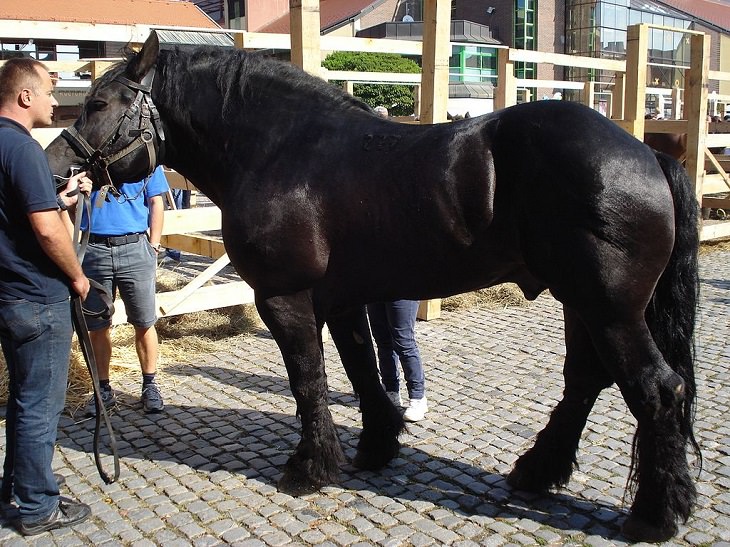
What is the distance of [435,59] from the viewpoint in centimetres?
623

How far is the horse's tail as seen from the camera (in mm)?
2902

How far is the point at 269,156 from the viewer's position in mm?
3178

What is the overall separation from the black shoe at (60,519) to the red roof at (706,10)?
200 ft

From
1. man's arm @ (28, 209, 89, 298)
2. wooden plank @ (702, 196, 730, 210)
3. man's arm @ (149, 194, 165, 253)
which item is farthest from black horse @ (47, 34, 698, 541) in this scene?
wooden plank @ (702, 196, 730, 210)


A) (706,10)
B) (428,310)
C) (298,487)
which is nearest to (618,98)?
(428,310)

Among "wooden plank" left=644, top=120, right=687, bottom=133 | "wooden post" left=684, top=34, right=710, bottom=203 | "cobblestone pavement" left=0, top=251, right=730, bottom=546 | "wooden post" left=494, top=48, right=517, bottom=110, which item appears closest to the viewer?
"cobblestone pavement" left=0, top=251, right=730, bottom=546

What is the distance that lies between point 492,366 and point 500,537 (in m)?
2.42

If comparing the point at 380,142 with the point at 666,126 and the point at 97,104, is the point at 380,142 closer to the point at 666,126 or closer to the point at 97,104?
the point at 97,104

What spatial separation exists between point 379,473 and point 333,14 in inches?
1934

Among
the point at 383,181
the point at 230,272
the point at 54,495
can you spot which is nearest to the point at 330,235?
the point at 383,181

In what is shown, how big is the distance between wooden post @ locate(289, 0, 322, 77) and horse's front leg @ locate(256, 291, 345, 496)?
9.58 ft

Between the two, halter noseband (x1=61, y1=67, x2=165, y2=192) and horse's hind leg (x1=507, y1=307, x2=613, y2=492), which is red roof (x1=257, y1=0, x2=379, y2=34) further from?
horse's hind leg (x1=507, y1=307, x2=613, y2=492)

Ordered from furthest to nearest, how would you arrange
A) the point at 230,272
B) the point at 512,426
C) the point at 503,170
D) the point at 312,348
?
the point at 230,272, the point at 512,426, the point at 312,348, the point at 503,170

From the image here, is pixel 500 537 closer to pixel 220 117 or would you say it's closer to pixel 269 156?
pixel 269 156
